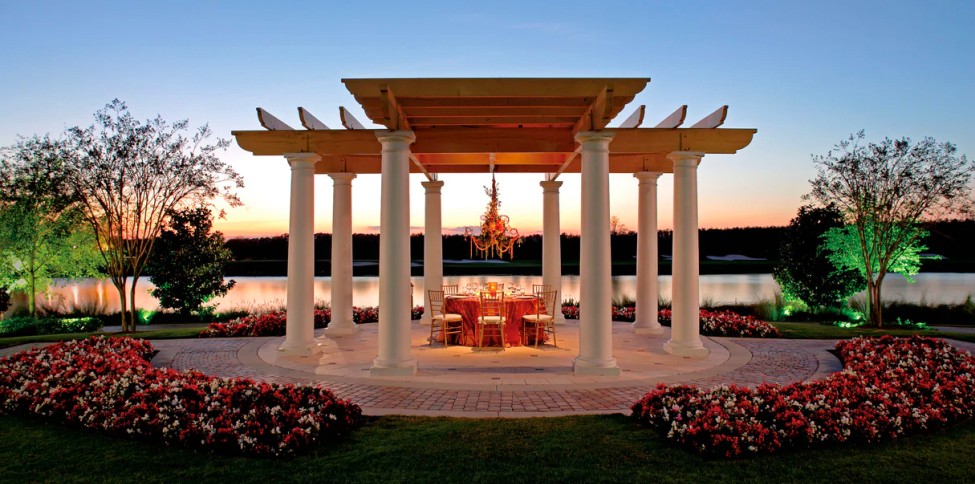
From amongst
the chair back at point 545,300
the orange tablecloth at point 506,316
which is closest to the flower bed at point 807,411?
the orange tablecloth at point 506,316

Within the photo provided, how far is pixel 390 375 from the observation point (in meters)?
9.46

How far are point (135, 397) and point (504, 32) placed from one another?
9.11 meters

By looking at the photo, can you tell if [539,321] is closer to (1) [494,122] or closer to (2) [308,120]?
(1) [494,122]

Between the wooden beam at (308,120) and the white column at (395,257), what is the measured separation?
5.47 feet

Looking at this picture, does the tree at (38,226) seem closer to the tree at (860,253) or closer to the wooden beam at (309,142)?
the wooden beam at (309,142)

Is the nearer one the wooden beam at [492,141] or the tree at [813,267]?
the wooden beam at [492,141]

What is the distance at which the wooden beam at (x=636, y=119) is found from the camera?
9594 mm

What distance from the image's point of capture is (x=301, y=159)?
10.9 m

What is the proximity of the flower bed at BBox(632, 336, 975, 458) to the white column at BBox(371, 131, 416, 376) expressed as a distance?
4214 millimetres

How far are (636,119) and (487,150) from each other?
289 cm

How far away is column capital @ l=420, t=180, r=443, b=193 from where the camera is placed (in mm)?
16344

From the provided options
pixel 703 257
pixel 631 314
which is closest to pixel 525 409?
pixel 631 314

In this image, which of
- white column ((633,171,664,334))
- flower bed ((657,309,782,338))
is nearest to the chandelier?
white column ((633,171,664,334))

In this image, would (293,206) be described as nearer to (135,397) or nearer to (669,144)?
(135,397)
